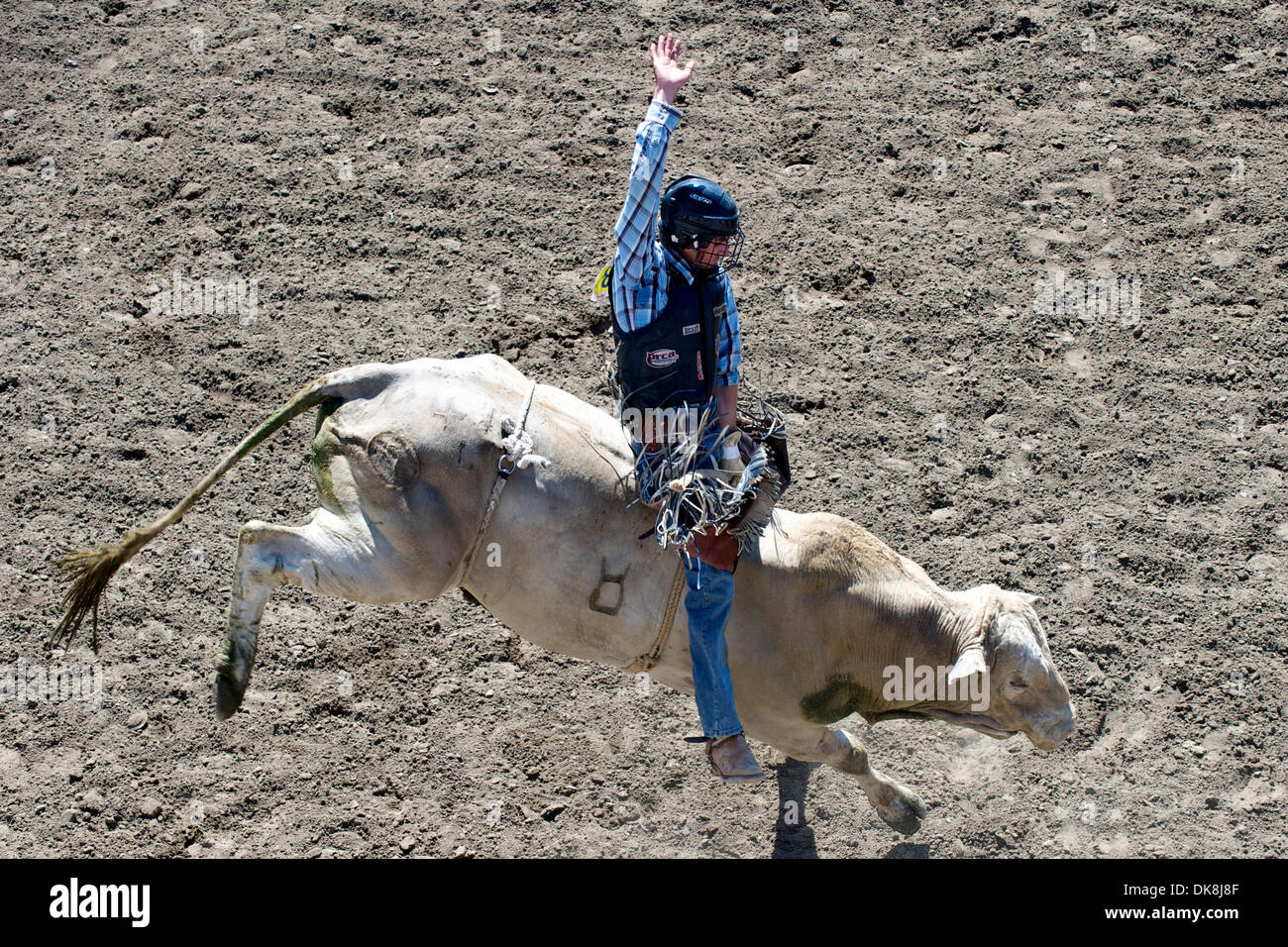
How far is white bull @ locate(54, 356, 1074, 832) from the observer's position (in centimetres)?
536

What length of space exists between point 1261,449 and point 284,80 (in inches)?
288

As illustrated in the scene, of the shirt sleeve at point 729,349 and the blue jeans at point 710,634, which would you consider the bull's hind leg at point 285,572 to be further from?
the shirt sleeve at point 729,349

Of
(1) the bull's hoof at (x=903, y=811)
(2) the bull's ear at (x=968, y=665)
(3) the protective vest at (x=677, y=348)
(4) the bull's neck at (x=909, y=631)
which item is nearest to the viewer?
(3) the protective vest at (x=677, y=348)

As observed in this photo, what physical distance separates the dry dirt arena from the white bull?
0.99m

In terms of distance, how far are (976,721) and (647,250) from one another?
8.63ft

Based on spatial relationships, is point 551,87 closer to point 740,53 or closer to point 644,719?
point 740,53

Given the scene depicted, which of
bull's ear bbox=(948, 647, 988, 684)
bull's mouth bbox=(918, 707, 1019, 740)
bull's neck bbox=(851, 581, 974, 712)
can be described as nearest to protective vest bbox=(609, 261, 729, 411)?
bull's neck bbox=(851, 581, 974, 712)

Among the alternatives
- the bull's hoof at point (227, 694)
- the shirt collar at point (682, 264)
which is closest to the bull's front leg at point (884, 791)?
the shirt collar at point (682, 264)

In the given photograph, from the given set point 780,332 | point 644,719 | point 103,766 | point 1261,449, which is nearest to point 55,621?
point 103,766

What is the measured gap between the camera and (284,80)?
9.73 m

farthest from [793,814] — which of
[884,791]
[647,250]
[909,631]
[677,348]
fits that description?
[647,250]

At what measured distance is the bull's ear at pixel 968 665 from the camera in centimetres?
542

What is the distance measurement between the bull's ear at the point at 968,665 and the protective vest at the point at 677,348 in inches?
61.8

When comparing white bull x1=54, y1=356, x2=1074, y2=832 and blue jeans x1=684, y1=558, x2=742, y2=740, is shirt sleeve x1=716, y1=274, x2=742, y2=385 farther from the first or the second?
blue jeans x1=684, y1=558, x2=742, y2=740
